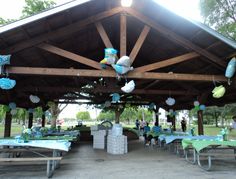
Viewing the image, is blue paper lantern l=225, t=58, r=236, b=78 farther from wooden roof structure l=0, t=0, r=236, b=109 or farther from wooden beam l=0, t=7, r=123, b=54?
wooden beam l=0, t=7, r=123, b=54

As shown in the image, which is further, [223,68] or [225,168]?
[223,68]

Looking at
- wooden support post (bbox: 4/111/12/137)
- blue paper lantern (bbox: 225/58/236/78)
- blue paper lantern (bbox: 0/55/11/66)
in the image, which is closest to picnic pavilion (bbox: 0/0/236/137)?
blue paper lantern (bbox: 225/58/236/78)

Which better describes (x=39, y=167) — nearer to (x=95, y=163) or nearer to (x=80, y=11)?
(x=95, y=163)

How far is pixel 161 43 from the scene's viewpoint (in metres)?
6.61

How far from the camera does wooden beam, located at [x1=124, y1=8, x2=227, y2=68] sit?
5.32 meters

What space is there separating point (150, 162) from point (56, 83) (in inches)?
232

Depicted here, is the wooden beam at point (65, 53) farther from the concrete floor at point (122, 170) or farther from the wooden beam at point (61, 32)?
the concrete floor at point (122, 170)

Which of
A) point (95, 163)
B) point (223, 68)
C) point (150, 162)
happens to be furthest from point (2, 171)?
point (223, 68)

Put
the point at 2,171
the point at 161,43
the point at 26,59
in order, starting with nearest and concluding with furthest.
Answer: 1. the point at 2,171
2. the point at 26,59
3. the point at 161,43

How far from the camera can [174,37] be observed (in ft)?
18.1

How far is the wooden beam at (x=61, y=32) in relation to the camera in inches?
194

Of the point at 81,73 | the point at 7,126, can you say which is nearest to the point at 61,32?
the point at 81,73

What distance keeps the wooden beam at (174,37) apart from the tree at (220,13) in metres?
6.96

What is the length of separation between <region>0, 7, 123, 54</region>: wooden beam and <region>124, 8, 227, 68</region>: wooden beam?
48 cm
